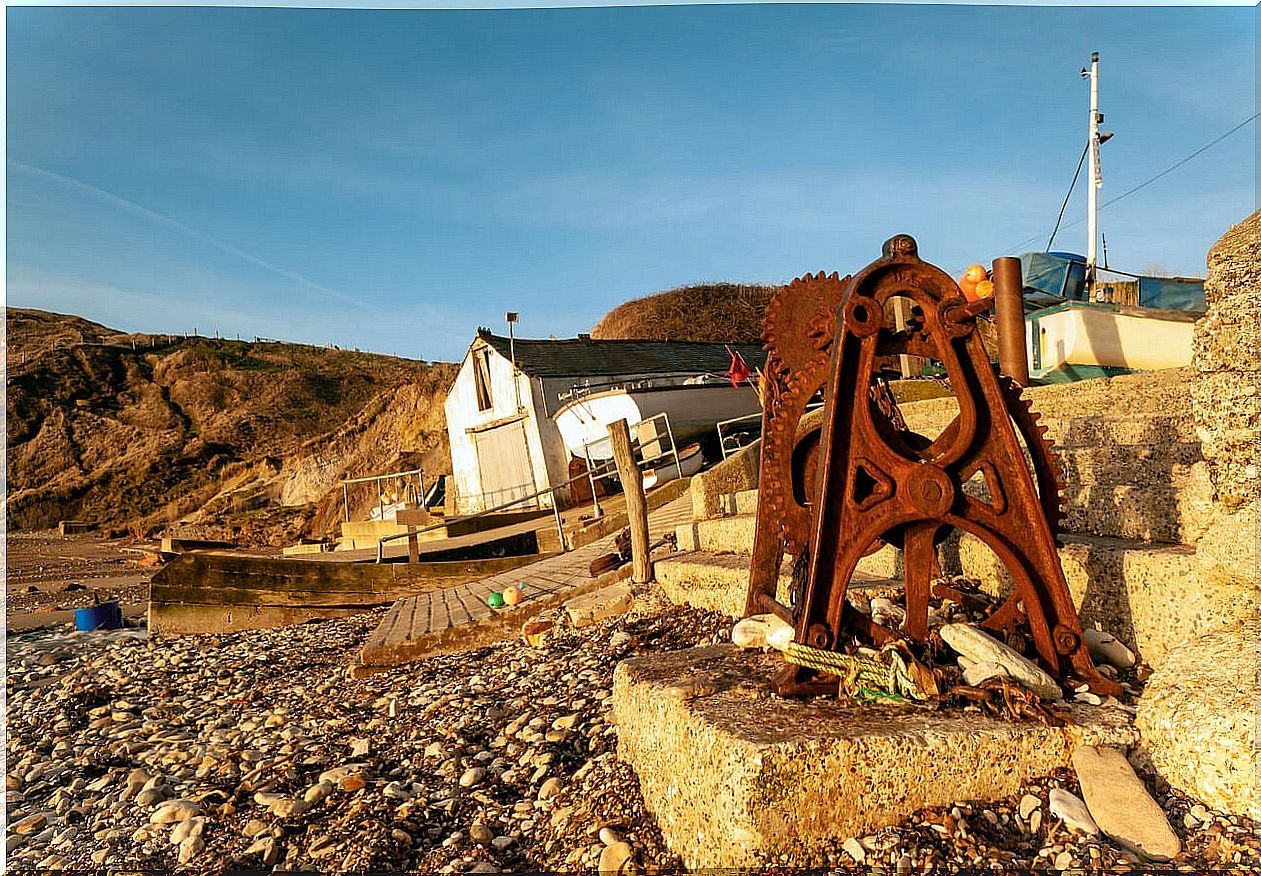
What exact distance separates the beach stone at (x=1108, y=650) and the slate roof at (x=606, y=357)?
19.7m

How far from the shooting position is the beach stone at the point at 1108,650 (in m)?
2.77

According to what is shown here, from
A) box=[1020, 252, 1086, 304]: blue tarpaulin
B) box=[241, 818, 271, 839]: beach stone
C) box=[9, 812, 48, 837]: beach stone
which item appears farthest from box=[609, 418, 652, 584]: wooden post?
box=[1020, 252, 1086, 304]: blue tarpaulin

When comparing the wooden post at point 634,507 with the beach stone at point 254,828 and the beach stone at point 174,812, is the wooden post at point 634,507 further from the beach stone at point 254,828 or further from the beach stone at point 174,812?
the beach stone at point 174,812

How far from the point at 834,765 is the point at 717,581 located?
2.98 meters

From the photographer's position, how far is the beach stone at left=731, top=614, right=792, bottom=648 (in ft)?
11.1

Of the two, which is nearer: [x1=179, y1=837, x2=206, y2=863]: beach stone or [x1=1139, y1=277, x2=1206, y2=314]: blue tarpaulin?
[x1=179, y1=837, x2=206, y2=863]: beach stone

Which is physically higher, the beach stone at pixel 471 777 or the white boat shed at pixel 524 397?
the white boat shed at pixel 524 397

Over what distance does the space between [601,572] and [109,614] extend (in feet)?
35.0

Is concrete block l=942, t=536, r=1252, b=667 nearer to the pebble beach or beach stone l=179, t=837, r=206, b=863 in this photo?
the pebble beach

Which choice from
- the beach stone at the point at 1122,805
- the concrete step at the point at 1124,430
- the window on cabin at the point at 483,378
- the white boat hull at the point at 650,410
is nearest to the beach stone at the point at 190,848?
the beach stone at the point at 1122,805

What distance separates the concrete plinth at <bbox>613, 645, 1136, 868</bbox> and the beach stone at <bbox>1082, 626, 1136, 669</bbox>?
1.24 feet

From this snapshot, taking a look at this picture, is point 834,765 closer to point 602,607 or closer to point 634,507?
point 602,607

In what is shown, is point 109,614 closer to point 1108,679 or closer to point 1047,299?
point 1108,679

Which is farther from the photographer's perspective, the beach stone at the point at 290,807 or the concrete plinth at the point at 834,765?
the beach stone at the point at 290,807
